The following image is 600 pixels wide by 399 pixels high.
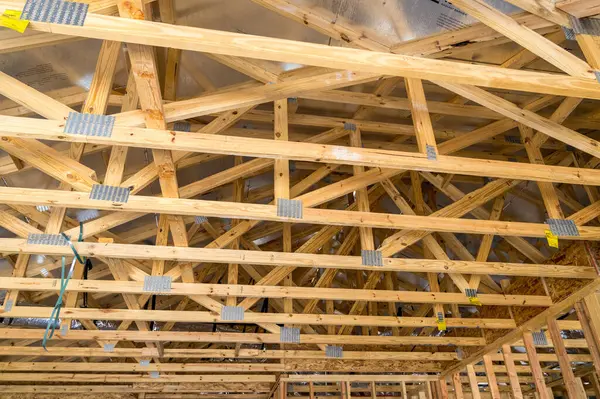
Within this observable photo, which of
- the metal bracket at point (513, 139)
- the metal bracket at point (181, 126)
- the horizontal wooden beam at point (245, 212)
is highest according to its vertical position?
the metal bracket at point (513, 139)

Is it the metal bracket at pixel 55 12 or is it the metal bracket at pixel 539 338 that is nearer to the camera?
the metal bracket at pixel 55 12

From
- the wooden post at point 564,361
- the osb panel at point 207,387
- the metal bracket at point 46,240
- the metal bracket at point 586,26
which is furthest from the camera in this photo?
the osb panel at point 207,387

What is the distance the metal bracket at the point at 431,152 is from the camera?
12.1 ft

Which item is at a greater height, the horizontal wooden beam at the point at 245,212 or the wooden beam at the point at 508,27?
the wooden beam at the point at 508,27

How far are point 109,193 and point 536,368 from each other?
5.50 metres

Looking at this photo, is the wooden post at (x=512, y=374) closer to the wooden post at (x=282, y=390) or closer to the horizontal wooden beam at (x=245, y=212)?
the horizontal wooden beam at (x=245, y=212)

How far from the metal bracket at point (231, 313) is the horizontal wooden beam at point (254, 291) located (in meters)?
0.47

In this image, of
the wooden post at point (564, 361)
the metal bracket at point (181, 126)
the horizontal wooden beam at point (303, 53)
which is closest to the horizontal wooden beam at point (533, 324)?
the wooden post at point (564, 361)

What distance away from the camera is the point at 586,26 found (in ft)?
11.6

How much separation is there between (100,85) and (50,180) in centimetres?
250

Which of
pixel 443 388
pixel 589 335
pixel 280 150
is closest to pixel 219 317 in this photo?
pixel 280 150

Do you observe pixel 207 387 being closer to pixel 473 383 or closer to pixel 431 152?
pixel 473 383

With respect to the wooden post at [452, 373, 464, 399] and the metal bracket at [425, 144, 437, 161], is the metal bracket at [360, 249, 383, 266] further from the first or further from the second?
the wooden post at [452, 373, 464, 399]

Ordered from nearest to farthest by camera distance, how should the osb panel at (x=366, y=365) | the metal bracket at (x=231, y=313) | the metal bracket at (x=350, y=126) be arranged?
the metal bracket at (x=350, y=126)
the metal bracket at (x=231, y=313)
the osb panel at (x=366, y=365)
